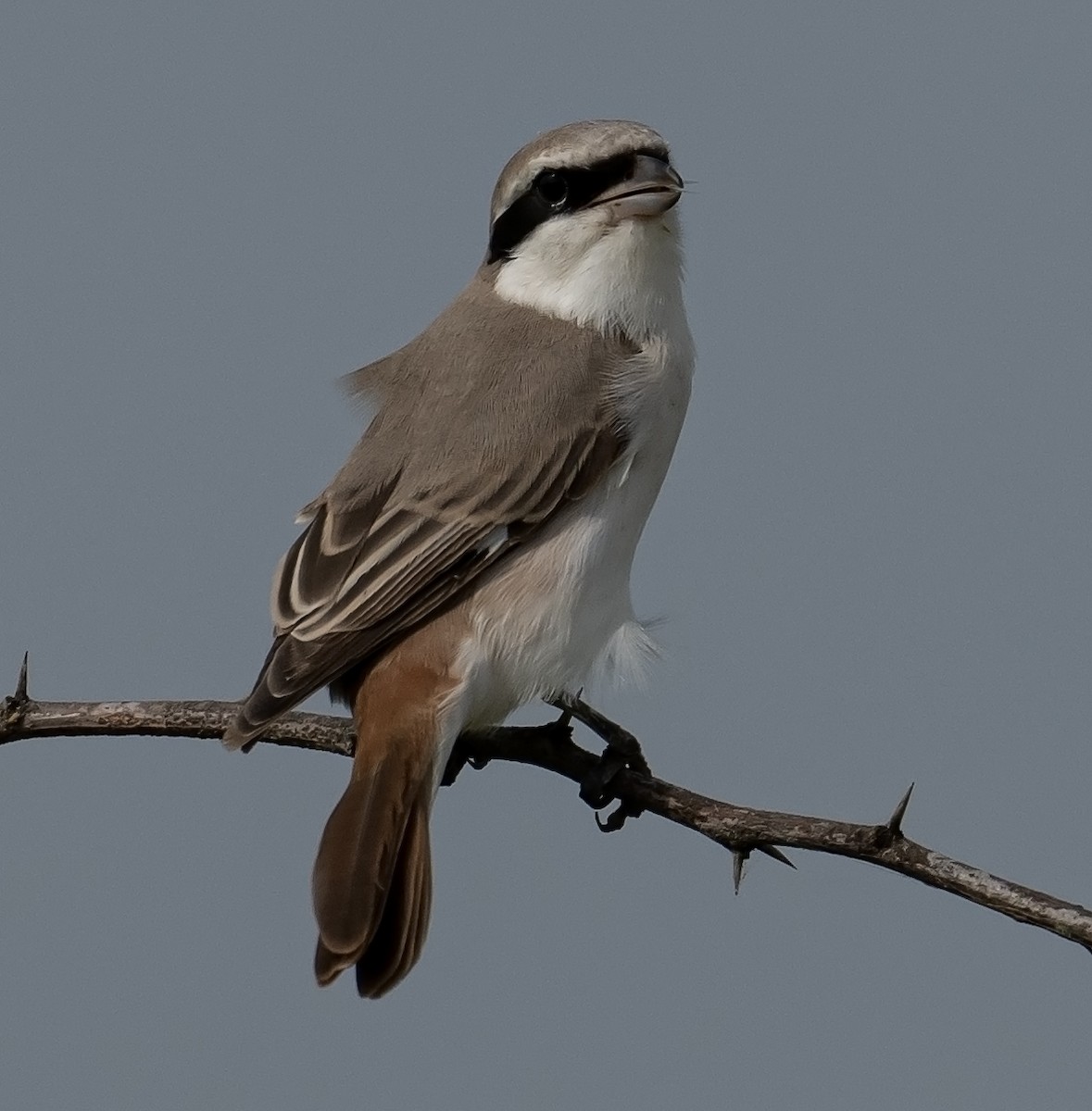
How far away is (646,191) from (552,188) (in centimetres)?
32

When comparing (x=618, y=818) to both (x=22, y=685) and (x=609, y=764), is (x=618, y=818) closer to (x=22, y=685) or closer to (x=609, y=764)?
(x=609, y=764)

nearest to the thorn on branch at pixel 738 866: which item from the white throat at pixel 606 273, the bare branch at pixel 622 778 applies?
the bare branch at pixel 622 778

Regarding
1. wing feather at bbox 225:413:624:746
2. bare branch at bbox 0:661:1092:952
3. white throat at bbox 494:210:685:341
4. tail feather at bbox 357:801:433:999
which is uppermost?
white throat at bbox 494:210:685:341

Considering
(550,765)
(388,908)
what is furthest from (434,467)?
(388,908)

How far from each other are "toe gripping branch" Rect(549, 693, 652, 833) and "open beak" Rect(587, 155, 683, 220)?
56.3 inches

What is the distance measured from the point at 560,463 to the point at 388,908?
133cm

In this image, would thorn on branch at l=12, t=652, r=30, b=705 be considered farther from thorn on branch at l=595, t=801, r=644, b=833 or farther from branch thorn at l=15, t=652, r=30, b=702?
thorn on branch at l=595, t=801, r=644, b=833

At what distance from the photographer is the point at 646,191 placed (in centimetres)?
458

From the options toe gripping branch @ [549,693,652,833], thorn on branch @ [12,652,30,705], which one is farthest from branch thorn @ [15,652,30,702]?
toe gripping branch @ [549,693,652,833]

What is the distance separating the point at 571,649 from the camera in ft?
15.0

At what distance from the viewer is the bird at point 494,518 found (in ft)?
13.5

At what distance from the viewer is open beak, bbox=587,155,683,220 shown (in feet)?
15.0

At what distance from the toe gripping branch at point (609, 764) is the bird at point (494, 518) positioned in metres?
0.13

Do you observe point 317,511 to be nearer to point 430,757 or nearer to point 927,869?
point 430,757
